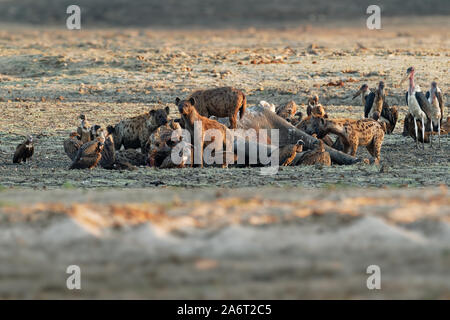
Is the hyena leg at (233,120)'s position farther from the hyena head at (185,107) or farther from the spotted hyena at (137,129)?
the hyena head at (185,107)

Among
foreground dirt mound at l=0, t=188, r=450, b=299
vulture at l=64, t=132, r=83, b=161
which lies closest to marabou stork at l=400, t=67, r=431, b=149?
vulture at l=64, t=132, r=83, b=161

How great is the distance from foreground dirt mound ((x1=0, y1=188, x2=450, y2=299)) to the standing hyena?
632 cm

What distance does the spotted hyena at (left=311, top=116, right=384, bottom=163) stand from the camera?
13.5m

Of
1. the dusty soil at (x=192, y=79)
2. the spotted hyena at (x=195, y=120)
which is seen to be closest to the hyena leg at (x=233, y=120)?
the spotted hyena at (x=195, y=120)

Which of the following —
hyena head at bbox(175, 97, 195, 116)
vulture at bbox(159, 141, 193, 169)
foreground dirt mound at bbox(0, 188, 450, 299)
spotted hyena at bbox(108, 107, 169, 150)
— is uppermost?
hyena head at bbox(175, 97, 195, 116)

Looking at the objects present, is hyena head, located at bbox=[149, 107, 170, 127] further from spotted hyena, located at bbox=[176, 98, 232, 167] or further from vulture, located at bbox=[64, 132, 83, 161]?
vulture, located at bbox=[64, 132, 83, 161]

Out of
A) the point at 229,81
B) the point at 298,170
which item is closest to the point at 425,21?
the point at 229,81

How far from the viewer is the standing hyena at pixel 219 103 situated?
46.6 feet

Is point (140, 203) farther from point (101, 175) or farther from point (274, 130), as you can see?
point (274, 130)

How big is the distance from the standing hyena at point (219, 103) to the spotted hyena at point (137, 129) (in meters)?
0.65

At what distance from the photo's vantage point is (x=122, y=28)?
3706 cm

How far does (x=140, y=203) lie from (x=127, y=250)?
42.5 inches

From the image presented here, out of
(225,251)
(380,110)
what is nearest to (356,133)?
(380,110)

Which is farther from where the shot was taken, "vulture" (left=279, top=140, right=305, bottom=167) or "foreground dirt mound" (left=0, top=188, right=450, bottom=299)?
"vulture" (left=279, top=140, right=305, bottom=167)
